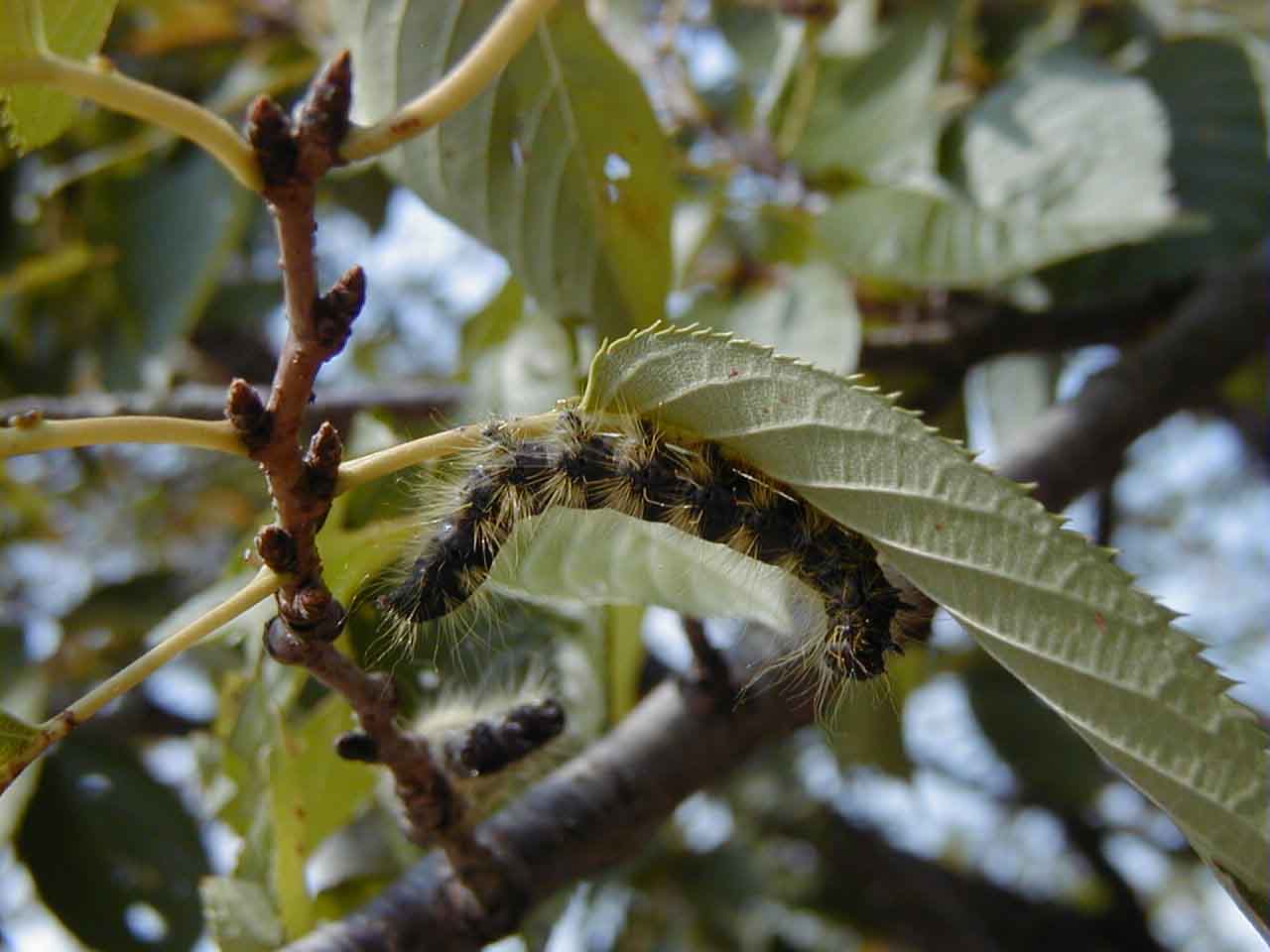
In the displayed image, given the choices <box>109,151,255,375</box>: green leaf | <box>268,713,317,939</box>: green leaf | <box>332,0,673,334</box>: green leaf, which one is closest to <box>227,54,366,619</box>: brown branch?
<box>268,713,317,939</box>: green leaf

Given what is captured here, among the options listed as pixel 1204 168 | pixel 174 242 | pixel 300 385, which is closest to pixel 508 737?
pixel 300 385

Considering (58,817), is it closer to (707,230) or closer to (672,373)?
(707,230)

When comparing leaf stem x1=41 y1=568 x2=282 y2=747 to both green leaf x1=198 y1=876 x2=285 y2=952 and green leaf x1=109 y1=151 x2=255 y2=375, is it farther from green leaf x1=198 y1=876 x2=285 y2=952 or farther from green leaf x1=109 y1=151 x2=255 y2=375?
green leaf x1=109 y1=151 x2=255 y2=375

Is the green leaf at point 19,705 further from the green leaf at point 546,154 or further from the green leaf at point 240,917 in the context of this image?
the green leaf at point 546,154

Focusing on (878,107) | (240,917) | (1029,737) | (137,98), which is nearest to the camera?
(137,98)

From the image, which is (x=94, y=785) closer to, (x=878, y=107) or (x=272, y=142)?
(x=272, y=142)
